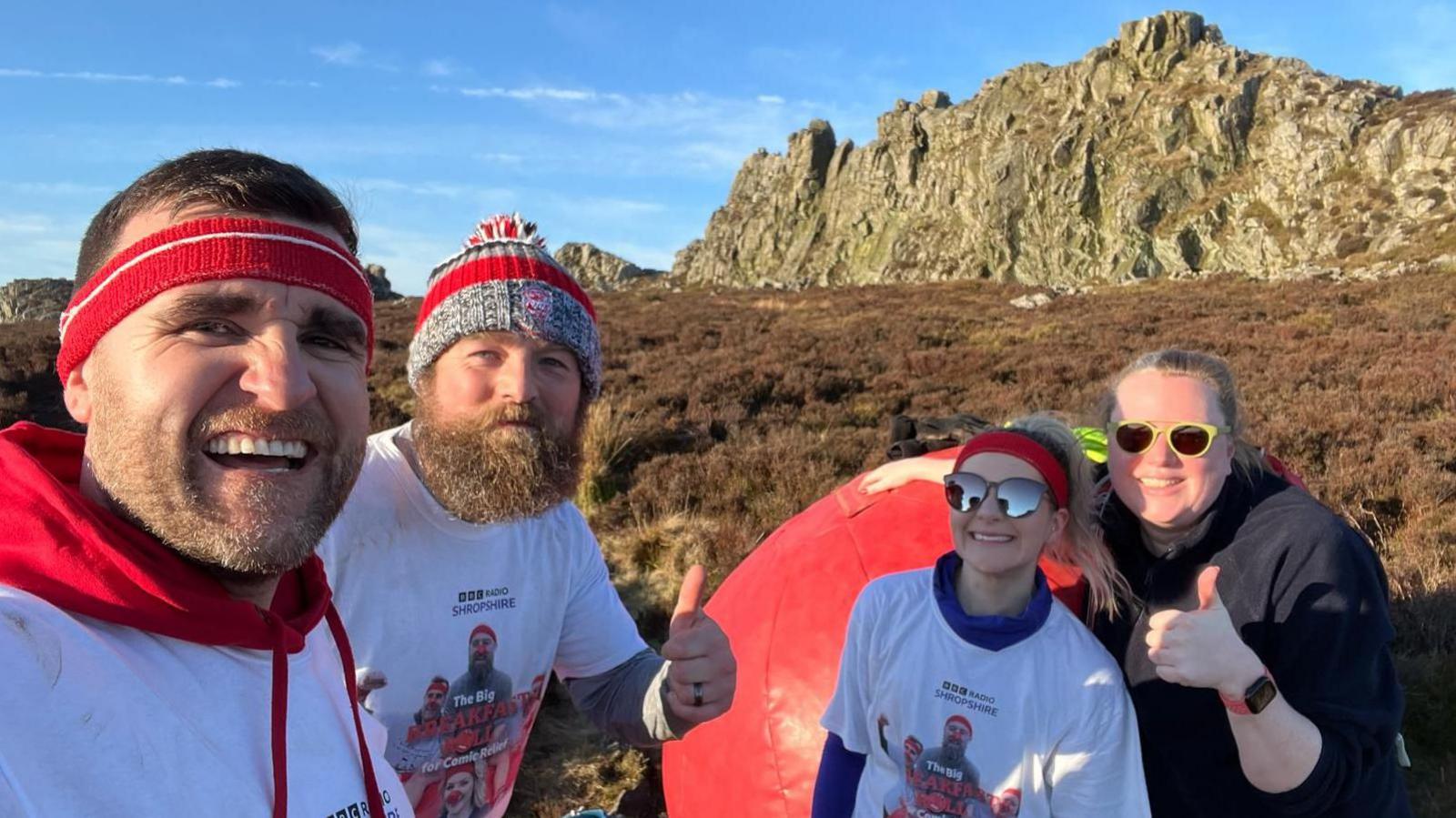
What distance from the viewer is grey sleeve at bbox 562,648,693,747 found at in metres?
2.12

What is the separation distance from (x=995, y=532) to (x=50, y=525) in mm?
1940

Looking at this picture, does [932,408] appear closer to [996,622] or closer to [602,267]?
[996,622]

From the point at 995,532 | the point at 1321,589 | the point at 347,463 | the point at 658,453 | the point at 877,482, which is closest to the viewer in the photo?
the point at 347,463

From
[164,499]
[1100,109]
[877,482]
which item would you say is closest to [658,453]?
[877,482]

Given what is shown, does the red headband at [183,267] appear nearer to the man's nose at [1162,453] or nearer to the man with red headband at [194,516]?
the man with red headband at [194,516]

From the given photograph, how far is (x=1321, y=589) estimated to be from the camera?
6.47ft

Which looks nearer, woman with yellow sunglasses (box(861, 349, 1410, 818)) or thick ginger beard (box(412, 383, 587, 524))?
woman with yellow sunglasses (box(861, 349, 1410, 818))

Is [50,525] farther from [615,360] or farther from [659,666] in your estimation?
[615,360]

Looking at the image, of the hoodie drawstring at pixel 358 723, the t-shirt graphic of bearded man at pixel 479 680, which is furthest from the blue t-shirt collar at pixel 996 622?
the hoodie drawstring at pixel 358 723

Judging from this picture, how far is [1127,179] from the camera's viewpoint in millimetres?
59344

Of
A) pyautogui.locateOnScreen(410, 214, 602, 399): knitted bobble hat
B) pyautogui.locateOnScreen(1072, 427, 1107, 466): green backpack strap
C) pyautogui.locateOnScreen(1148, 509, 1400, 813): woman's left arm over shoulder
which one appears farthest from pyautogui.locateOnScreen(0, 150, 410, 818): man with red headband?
pyautogui.locateOnScreen(1072, 427, 1107, 466): green backpack strap

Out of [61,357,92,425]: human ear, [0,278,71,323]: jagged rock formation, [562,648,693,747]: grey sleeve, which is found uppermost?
[0,278,71,323]: jagged rock formation

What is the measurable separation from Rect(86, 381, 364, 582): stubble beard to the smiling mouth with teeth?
2cm

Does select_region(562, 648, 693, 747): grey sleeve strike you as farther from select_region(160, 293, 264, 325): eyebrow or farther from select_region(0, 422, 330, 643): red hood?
select_region(160, 293, 264, 325): eyebrow
